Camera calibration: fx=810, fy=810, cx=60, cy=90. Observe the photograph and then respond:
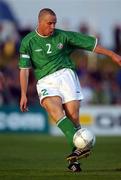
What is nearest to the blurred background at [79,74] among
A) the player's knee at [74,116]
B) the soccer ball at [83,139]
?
the player's knee at [74,116]

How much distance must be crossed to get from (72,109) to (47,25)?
142cm

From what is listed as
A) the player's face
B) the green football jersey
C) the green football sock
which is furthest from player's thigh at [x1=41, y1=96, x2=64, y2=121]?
the player's face

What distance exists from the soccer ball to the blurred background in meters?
13.4

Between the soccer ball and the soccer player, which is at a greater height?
the soccer player

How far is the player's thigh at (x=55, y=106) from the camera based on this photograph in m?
12.9

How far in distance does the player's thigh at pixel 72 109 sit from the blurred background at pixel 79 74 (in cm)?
1278

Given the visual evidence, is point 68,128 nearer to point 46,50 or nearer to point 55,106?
point 55,106

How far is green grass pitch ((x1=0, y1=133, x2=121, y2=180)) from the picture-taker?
40.6ft

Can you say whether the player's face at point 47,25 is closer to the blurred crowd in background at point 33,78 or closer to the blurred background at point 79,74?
the blurred background at point 79,74

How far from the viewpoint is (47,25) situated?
42.4 ft

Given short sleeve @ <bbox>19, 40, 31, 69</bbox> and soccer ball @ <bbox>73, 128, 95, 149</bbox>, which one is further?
short sleeve @ <bbox>19, 40, 31, 69</bbox>

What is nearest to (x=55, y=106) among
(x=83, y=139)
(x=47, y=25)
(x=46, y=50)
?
(x=83, y=139)

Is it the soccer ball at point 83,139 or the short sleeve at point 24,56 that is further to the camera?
the short sleeve at point 24,56

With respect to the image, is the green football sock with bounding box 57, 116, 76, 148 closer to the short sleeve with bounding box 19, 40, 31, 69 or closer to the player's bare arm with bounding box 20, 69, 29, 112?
the player's bare arm with bounding box 20, 69, 29, 112
